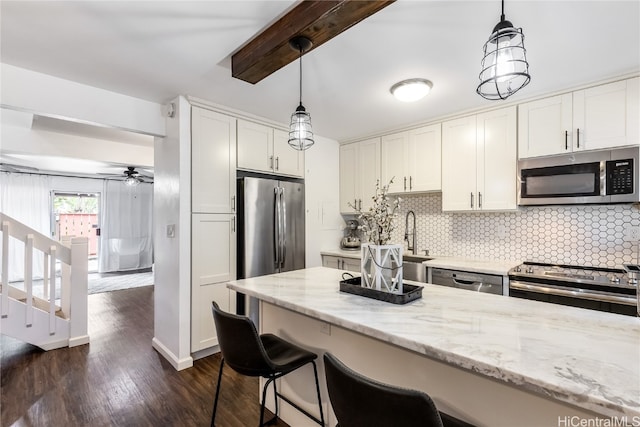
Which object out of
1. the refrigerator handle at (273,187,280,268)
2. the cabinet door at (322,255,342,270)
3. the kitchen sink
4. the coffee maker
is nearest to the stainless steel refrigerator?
the refrigerator handle at (273,187,280,268)

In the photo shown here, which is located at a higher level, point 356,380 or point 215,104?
point 215,104

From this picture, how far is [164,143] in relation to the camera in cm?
293

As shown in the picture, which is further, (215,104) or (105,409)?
(215,104)

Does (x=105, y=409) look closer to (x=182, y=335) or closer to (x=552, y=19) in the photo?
(x=182, y=335)

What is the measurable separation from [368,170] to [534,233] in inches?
74.1

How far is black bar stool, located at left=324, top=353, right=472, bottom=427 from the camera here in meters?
0.78

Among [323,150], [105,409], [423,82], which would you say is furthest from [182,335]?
[423,82]

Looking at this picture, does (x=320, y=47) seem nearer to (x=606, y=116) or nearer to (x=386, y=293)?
(x=386, y=293)

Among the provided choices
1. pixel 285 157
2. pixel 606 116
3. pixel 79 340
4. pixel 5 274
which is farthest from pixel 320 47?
pixel 79 340

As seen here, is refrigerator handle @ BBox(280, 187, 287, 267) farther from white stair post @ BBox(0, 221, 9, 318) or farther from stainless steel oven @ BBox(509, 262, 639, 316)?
white stair post @ BBox(0, 221, 9, 318)

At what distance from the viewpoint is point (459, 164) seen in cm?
303

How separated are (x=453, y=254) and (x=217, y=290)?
2.55 meters

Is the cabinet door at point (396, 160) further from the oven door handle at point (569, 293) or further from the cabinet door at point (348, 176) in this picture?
the oven door handle at point (569, 293)

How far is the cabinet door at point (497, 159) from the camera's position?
271 cm
